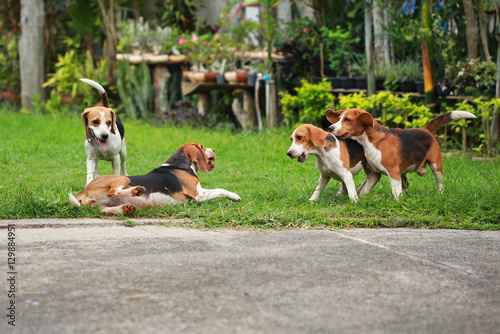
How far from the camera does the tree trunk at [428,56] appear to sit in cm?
878

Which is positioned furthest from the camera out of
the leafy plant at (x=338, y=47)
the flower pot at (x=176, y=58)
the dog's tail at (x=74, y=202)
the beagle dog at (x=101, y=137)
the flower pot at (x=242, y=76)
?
the flower pot at (x=176, y=58)

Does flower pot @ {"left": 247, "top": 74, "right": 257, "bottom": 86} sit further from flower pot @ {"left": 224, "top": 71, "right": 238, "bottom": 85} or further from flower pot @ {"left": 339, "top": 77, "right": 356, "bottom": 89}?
flower pot @ {"left": 339, "top": 77, "right": 356, "bottom": 89}

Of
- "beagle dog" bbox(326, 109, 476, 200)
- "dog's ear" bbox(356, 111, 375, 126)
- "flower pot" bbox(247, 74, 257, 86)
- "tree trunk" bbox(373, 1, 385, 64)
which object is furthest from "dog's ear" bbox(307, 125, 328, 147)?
"flower pot" bbox(247, 74, 257, 86)

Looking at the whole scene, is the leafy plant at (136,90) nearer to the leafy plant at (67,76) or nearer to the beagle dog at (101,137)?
the leafy plant at (67,76)

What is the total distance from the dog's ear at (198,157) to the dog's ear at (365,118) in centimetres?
151

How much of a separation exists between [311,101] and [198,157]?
189 inches

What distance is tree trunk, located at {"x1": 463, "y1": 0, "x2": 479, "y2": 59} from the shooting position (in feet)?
27.9

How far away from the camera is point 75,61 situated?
1570 cm

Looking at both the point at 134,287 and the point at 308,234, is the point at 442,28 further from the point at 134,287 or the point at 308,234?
the point at 134,287

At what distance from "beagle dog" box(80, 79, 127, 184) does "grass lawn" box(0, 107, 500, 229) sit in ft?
1.28

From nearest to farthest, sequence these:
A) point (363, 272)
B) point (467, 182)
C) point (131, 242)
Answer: point (363, 272)
point (131, 242)
point (467, 182)

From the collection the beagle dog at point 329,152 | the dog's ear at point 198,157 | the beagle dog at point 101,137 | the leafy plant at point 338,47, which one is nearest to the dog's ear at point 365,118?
the beagle dog at point 329,152

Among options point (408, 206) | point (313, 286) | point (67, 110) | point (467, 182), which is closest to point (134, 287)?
point (313, 286)

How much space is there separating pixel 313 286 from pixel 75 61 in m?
14.0
